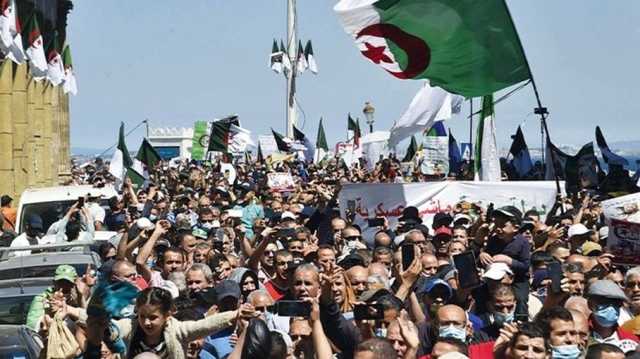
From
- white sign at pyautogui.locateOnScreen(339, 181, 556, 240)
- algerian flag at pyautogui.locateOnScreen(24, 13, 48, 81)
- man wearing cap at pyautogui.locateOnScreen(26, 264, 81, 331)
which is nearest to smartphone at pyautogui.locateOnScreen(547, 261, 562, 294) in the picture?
man wearing cap at pyautogui.locateOnScreen(26, 264, 81, 331)

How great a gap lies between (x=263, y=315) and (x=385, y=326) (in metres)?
0.79

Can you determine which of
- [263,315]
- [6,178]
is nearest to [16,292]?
[263,315]

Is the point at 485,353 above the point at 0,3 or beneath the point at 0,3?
beneath

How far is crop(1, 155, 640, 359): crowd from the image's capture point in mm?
6945

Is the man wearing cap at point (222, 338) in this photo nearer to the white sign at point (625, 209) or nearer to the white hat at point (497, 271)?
the white hat at point (497, 271)

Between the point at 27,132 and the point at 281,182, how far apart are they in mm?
15655

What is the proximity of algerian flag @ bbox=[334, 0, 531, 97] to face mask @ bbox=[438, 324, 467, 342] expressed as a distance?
7.02 m

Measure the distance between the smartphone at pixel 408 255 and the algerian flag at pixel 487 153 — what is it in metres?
9.05

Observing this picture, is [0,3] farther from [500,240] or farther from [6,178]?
[500,240]

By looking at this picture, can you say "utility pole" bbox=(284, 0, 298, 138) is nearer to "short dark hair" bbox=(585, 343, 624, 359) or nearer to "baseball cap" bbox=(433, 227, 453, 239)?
"baseball cap" bbox=(433, 227, 453, 239)

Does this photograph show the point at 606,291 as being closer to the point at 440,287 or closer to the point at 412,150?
the point at 440,287

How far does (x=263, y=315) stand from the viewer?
786cm

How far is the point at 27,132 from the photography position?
1553 inches

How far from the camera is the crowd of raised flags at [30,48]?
27031 mm
